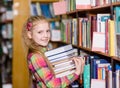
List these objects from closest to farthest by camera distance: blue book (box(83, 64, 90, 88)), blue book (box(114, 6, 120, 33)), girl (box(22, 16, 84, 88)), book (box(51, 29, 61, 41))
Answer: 1. blue book (box(114, 6, 120, 33))
2. girl (box(22, 16, 84, 88))
3. blue book (box(83, 64, 90, 88))
4. book (box(51, 29, 61, 41))

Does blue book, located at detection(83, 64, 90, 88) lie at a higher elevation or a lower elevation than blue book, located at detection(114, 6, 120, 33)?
lower

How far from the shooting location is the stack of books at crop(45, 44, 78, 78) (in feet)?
7.23

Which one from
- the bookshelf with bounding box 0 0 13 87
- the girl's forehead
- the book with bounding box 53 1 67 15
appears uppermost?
the book with bounding box 53 1 67 15

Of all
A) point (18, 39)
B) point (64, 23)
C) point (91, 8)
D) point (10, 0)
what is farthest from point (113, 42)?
point (10, 0)

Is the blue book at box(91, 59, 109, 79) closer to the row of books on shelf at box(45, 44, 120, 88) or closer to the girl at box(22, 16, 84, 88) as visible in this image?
the row of books on shelf at box(45, 44, 120, 88)

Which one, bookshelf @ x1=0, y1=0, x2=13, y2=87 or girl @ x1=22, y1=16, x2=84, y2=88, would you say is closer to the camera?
girl @ x1=22, y1=16, x2=84, y2=88

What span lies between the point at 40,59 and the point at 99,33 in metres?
0.50

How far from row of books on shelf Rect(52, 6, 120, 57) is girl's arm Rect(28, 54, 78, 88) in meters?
0.38

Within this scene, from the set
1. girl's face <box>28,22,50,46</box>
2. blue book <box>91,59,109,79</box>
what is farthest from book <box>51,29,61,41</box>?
girl's face <box>28,22,50,46</box>

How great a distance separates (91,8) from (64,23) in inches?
38.8

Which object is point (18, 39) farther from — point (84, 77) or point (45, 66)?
point (45, 66)

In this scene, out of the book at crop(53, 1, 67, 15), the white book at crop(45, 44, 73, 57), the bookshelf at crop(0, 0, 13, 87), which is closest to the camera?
the white book at crop(45, 44, 73, 57)

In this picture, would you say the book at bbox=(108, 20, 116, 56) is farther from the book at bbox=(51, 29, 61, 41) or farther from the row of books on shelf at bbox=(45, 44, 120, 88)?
the book at bbox=(51, 29, 61, 41)

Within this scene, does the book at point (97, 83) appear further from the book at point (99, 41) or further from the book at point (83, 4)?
the book at point (83, 4)
